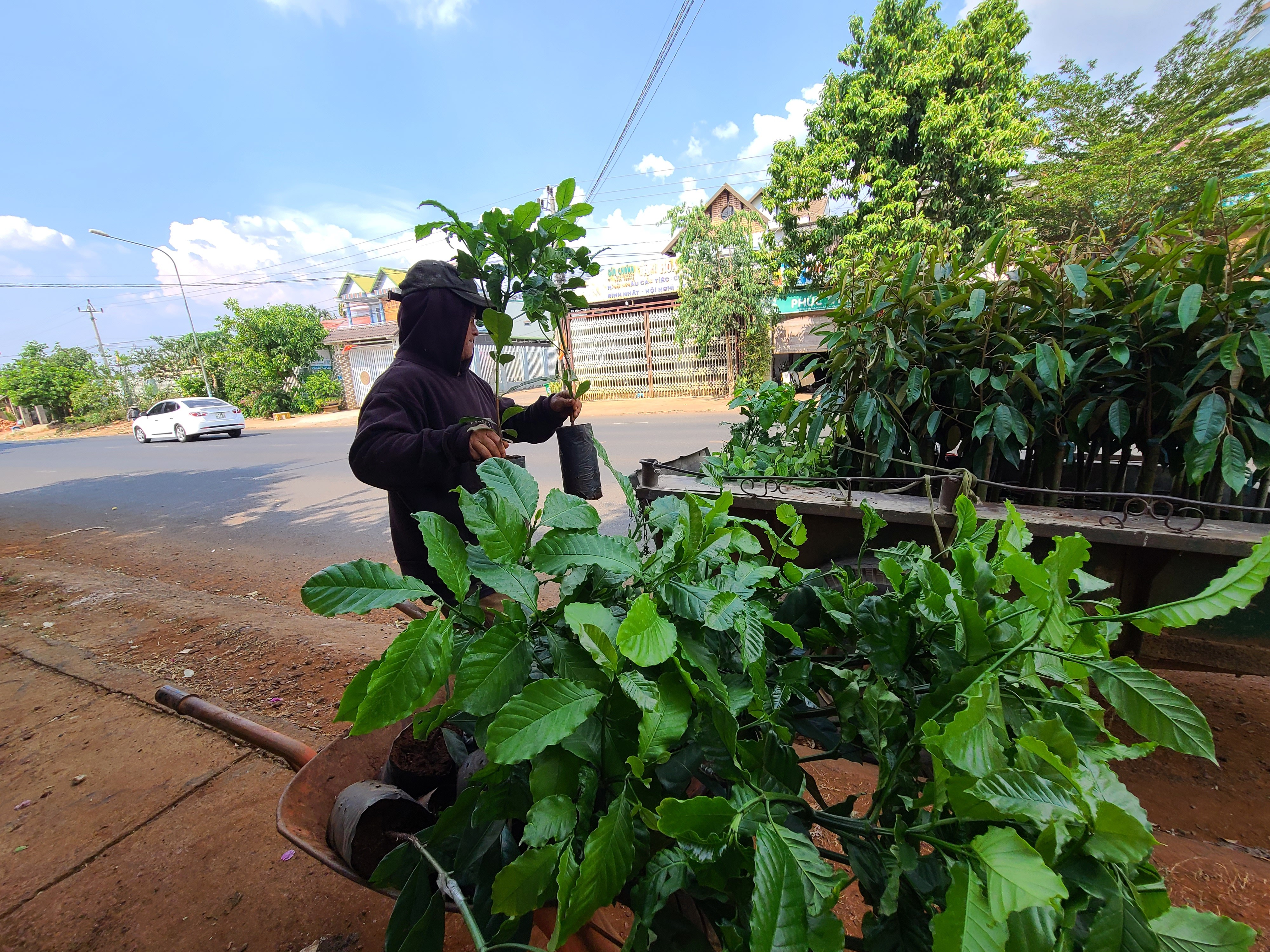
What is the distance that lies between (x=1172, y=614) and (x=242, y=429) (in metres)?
22.0

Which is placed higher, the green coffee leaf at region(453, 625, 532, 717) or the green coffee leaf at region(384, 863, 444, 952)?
the green coffee leaf at region(453, 625, 532, 717)

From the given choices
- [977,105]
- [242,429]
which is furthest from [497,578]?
[242,429]

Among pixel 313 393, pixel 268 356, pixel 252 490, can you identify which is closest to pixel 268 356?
pixel 268 356

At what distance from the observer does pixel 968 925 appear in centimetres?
43

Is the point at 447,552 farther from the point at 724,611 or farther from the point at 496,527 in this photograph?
the point at 724,611

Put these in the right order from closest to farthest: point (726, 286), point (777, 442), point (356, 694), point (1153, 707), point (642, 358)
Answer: point (1153, 707), point (356, 694), point (777, 442), point (726, 286), point (642, 358)

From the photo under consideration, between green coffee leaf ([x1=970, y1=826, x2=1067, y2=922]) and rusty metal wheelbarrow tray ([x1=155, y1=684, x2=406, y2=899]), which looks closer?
green coffee leaf ([x1=970, y1=826, x2=1067, y2=922])

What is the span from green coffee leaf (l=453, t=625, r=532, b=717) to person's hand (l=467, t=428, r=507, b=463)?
2.99 ft

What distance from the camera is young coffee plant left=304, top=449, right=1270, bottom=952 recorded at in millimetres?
482

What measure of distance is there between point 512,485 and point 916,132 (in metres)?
12.8

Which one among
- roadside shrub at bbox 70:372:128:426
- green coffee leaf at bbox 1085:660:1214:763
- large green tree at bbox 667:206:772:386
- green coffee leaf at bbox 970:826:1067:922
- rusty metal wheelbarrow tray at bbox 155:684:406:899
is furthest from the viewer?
roadside shrub at bbox 70:372:128:426

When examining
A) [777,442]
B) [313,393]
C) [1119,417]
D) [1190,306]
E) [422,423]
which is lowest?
[313,393]

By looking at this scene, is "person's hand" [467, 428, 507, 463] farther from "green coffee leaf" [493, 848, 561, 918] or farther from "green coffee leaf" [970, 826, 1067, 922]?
"green coffee leaf" [970, 826, 1067, 922]

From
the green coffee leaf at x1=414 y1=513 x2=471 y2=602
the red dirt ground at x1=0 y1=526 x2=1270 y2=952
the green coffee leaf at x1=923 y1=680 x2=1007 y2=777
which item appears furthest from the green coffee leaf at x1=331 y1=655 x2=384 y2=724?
the red dirt ground at x1=0 y1=526 x2=1270 y2=952
